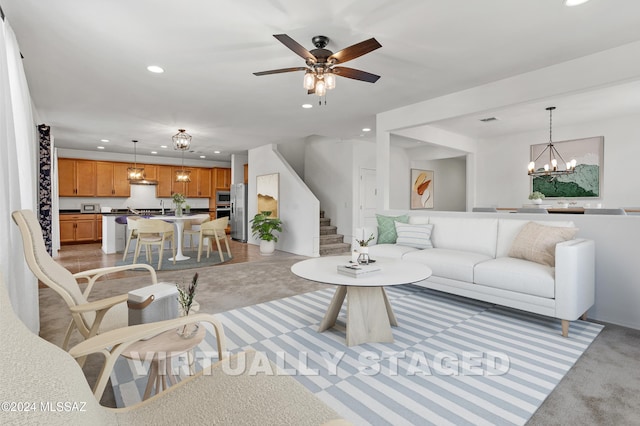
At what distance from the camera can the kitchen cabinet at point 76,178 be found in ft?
27.2

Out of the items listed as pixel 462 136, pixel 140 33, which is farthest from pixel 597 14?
pixel 462 136

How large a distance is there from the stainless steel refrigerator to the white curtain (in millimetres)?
5983

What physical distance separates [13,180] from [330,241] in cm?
590

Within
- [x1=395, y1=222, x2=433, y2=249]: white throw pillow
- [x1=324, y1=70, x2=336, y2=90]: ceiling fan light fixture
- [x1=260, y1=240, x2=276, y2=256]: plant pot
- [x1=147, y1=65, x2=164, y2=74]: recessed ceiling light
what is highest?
[x1=147, y1=65, x2=164, y2=74]: recessed ceiling light

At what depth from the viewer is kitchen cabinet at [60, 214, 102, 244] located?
8.10 m

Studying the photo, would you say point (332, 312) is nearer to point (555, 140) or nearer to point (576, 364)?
point (576, 364)

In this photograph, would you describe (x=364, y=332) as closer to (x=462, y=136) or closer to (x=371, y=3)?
(x=371, y=3)

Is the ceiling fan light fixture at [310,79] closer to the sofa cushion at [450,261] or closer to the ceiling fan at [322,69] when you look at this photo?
the ceiling fan at [322,69]

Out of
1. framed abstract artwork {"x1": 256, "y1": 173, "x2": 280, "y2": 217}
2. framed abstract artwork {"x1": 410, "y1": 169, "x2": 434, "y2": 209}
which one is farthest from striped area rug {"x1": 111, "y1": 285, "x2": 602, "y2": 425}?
framed abstract artwork {"x1": 410, "y1": 169, "x2": 434, "y2": 209}

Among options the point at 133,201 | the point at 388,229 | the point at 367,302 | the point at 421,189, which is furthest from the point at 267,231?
the point at 133,201

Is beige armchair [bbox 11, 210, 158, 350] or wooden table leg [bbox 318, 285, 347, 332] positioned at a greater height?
beige armchair [bbox 11, 210, 158, 350]

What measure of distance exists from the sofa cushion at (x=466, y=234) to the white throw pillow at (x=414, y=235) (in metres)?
0.14

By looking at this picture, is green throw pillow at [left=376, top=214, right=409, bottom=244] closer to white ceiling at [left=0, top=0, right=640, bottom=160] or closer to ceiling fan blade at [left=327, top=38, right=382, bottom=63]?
white ceiling at [left=0, top=0, right=640, bottom=160]

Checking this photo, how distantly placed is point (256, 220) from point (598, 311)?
5805 millimetres
